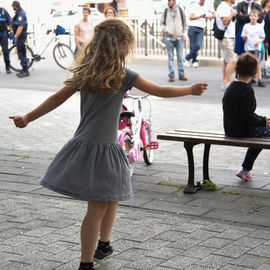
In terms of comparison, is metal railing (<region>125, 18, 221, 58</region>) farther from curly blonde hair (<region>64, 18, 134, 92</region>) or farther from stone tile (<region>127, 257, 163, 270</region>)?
curly blonde hair (<region>64, 18, 134, 92</region>)

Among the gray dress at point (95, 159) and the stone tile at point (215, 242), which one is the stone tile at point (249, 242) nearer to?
the stone tile at point (215, 242)

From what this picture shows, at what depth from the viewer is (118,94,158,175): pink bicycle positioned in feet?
21.4

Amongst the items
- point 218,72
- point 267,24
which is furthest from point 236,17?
point 218,72

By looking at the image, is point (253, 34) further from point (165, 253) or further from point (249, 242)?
point (165, 253)

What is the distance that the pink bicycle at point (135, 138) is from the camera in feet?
21.4

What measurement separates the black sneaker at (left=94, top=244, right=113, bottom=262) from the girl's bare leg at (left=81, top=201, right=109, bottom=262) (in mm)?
271

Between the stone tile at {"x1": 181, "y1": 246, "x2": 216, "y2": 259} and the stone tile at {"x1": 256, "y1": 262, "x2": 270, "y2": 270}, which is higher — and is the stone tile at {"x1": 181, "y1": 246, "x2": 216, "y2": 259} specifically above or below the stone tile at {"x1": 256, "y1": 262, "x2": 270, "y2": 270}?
below

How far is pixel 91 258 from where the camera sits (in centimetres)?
404

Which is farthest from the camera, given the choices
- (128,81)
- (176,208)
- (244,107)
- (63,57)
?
(63,57)

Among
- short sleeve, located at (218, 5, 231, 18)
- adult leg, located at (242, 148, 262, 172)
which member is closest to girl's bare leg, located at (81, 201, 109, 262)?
adult leg, located at (242, 148, 262, 172)

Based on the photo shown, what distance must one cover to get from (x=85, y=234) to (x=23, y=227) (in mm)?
1177

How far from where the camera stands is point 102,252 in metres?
4.33

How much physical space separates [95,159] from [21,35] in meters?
13.0

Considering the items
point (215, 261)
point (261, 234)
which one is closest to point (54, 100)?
point (215, 261)
